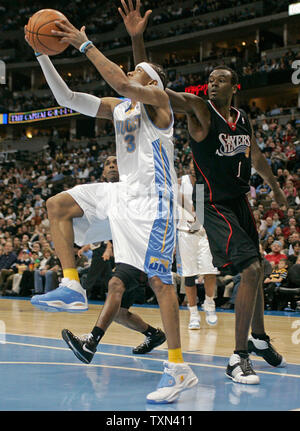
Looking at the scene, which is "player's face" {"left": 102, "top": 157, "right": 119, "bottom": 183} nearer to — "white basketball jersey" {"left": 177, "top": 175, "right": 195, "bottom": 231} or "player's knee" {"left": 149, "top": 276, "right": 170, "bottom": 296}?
"white basketball jersey" {"left": 177, "top": 175, "right": 195, "bottom": 231}

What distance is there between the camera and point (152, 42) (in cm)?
3038

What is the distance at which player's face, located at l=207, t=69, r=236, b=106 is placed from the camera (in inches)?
164

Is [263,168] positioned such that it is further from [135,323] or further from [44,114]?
[44,114]

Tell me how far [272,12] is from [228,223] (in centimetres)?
2460

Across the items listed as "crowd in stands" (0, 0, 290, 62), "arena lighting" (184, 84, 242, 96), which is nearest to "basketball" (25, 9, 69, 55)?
"arena lighting" (184, 84, 242, 96)

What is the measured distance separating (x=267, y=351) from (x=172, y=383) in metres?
1.26

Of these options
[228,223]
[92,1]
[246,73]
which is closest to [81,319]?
[228,223]

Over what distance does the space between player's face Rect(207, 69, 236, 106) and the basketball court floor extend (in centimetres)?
193

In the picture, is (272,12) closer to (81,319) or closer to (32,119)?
(32,119)

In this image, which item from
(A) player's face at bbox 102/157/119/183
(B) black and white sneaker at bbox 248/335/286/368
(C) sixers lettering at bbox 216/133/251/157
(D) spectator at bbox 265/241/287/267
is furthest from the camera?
(D) spectator at bbox 265/241/287/267

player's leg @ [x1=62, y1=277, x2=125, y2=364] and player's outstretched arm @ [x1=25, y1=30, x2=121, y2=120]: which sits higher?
player's outstretched arm @ [x1=25, y1=30, x2=121, y2=120]

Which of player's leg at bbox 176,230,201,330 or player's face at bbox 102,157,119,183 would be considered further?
player's leg at bbox 176,230,201,330

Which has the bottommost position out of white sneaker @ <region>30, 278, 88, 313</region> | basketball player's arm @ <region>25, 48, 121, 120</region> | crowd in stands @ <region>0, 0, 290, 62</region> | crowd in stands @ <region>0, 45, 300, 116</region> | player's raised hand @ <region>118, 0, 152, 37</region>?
white sneaker @ <region>30, 278, 88, 313</region>

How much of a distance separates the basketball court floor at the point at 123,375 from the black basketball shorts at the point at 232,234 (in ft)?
2.57
